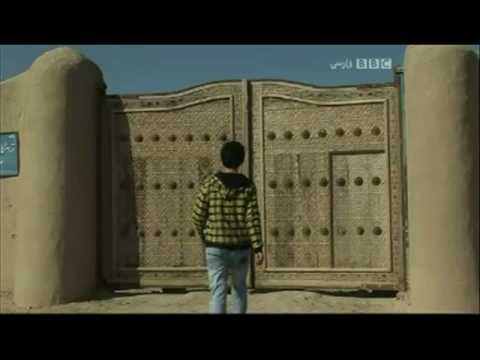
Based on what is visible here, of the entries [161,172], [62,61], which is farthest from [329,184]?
[62,61]

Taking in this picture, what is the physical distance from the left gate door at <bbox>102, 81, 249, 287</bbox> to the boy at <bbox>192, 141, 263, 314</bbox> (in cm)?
219

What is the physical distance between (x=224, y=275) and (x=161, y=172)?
8.53 ft

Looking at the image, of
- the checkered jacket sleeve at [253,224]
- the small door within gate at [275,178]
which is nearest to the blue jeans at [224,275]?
the checkered jacket sleeve at [253,224]

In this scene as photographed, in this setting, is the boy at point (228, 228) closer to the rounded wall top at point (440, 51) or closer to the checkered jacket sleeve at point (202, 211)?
the checkered jacket sleeve at point (202, 211)

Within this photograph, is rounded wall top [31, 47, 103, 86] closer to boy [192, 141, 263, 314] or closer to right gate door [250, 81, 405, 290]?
right gate door [250, 81, 405, 290]

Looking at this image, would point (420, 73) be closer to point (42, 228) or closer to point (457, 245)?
point (457, 245)

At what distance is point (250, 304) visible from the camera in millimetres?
5895

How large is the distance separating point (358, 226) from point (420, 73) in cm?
166

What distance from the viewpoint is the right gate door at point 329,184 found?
236 inches

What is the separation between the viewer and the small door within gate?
19.9 ft

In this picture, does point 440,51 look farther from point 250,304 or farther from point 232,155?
point 250,304

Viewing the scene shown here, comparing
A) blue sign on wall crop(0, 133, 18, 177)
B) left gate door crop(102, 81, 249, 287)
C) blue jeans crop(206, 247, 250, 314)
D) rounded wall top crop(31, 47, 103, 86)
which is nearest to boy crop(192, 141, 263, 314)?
blue jeans crop(206, 247, 250, 314)

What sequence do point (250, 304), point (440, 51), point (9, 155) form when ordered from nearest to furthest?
point (440, 51) < point (250, 304) < point (9, 155)

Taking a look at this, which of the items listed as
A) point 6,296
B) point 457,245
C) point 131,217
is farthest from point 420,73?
point 6,296
